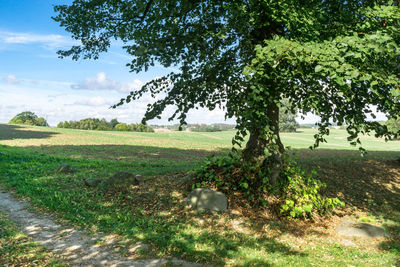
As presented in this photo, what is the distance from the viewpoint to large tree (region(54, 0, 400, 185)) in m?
6.27

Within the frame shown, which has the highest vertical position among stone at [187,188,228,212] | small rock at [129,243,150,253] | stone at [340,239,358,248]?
stone at [187,188,228,212]

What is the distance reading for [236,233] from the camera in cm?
693

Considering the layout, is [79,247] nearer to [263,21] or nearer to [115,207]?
[115,207]

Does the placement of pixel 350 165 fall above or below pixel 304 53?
below

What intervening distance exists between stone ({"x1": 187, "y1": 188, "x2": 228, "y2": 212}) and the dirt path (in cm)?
250

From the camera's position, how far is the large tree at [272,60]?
627cm

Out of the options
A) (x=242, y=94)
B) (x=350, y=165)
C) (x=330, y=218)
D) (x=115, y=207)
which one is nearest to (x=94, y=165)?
(x=115, y=207)

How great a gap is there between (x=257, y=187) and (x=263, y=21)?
194 inches

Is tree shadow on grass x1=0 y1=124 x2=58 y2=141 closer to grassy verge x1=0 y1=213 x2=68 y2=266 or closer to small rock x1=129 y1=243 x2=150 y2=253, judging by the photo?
→ grassy verge x1=0 y1=213 x2=68 y2=266

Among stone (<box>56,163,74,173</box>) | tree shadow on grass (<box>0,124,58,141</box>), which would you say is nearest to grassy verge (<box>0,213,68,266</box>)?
stone (<box>56,163,74,173</box>)

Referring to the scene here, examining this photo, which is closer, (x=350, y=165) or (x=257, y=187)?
(x=257, y=187)

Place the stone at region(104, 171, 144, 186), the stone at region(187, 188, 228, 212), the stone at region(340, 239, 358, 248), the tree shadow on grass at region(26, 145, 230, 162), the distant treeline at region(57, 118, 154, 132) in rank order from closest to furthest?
1. the stone at region(340, 239, 358, 248)
2. the stone at region(187, 188, 228, 212)
3. the stone at region(104, 171, 144, 186)
4. the tree shadow on grass at region(26, 145, 230, 162)
5. the distant treeline at region(57, 118, 154, 132)

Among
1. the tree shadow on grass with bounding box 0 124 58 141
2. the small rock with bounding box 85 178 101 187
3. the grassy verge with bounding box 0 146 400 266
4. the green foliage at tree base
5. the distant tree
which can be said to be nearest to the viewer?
the grassy verge with bounding box 0 146 400 266

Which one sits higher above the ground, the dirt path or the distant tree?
the distant tree
